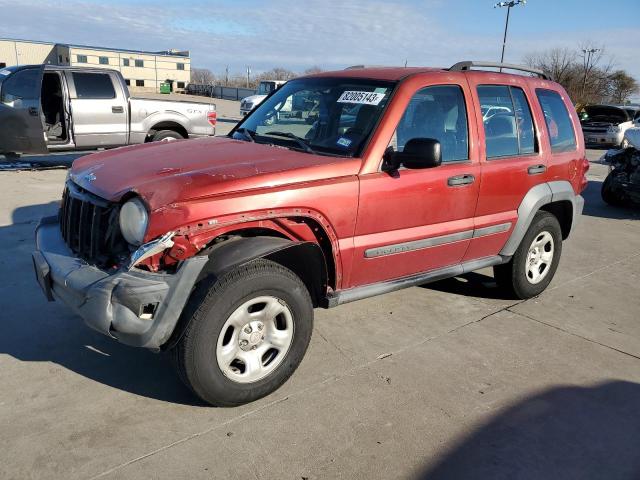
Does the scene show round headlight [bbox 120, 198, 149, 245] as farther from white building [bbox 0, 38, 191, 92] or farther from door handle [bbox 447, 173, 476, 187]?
white building [bbox 0, 38, 191, 92]

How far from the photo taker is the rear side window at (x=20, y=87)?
897 centimetres

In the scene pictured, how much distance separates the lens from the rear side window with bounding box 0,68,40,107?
897 centimetres

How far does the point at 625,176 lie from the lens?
887 cm

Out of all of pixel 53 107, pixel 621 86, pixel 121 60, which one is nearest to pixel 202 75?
pixel 121 60

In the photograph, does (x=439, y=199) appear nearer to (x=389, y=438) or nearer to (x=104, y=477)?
(x=389, y=438)

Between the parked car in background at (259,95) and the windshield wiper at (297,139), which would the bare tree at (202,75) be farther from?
the windshield wiper at (297,139)

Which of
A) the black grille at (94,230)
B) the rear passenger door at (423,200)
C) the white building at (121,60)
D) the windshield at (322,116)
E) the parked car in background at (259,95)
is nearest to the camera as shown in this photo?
the black grille at (94,230)

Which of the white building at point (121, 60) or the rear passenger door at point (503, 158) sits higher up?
the white building at point (121, 60)

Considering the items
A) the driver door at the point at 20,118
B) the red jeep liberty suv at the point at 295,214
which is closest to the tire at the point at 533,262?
the red jeep liberty suv at the point at 295,214

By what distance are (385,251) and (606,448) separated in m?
1.66

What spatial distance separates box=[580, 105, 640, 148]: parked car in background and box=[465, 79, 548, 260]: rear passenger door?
1576 cm

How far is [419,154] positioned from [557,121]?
2.22 metres

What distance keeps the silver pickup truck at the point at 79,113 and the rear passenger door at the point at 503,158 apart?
619 cm

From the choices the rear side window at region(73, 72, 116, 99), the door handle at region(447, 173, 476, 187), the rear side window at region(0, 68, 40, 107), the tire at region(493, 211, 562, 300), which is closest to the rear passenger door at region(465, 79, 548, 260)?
the door handle at region(447, 173, 476, 187)
